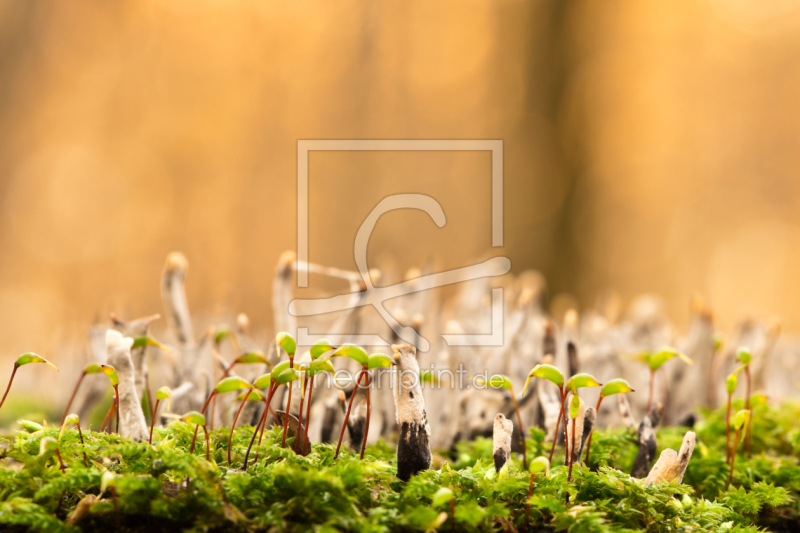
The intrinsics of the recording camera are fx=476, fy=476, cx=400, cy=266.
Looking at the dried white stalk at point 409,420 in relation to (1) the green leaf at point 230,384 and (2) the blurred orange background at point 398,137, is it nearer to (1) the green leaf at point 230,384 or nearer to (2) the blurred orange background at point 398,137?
(1) the green leaf at point 230,384

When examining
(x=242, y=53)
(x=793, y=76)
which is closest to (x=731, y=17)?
(x=793, y=76)

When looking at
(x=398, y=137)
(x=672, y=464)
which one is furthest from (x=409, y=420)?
(x=398, y=137)

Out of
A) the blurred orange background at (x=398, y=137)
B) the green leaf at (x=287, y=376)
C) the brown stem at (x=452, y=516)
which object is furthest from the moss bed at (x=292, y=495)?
the blurred orange background at (x=398, y=137)

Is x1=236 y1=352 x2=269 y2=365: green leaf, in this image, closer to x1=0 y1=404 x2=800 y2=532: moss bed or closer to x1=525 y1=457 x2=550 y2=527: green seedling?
x1=0 y1=404 x2=800 y2=532: moss bed

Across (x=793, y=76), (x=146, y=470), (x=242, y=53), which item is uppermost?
(x=242, y=53)

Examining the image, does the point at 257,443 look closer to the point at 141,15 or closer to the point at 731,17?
the point at 141,15

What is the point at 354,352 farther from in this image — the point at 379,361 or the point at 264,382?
the point at 264,382
